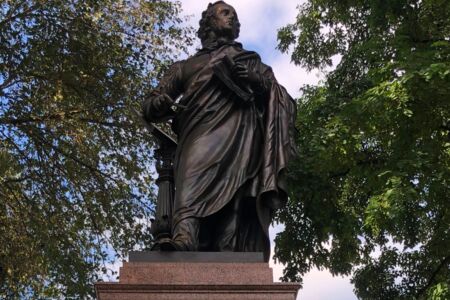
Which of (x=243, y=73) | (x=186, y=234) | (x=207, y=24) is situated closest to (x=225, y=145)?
(x=243, y=73)

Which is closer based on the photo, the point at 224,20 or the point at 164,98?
the point at 164,98

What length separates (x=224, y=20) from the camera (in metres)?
7.24

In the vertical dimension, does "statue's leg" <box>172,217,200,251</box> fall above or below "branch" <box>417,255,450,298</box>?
below

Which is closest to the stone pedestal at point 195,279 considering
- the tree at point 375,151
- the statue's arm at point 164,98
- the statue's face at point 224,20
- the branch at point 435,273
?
the statue's arm at point 164,98

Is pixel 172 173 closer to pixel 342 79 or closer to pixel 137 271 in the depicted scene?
pixel 137 271

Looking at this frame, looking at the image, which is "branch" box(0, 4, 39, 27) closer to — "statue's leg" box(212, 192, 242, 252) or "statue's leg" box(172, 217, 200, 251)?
"statue's leg" box(212, 192, 242, 252)

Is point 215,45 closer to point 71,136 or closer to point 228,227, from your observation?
point 228,227

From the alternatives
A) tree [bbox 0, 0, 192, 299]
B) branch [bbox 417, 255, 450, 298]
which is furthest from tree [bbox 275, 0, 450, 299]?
tree [bbox 0, 0, 192, 299]

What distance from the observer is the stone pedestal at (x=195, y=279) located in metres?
5.23

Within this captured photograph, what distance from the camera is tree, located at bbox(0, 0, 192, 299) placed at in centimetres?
1459

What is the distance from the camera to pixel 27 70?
14906 mm

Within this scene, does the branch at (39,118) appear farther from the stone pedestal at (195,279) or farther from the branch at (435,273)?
the stone pedestal at (195,279)

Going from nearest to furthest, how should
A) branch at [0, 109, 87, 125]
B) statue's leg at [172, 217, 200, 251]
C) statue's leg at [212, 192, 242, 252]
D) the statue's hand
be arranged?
statue's leg at [172, 217, 200, 251], statue's leg at [212, 192, 242, 252], the statue's hand, branch at [0, 109, 87, 125]

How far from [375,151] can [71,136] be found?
238 inches
